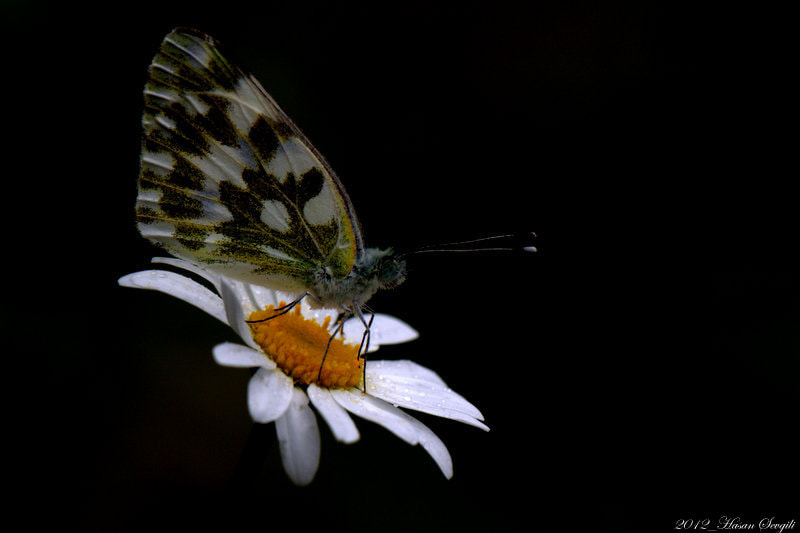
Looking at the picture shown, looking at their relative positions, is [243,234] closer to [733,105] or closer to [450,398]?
[450,398]

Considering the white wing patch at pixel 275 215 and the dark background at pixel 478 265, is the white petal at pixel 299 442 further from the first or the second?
the dark background at pixel 478 265

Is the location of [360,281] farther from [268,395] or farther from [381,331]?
[268,395]


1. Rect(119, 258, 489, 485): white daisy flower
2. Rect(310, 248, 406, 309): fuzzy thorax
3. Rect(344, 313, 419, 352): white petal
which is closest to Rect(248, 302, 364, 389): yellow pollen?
Rect(119, 258, 489, 485): white daisy flower

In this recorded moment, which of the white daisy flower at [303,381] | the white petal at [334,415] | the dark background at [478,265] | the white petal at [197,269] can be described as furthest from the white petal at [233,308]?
the dark background at [478,265]

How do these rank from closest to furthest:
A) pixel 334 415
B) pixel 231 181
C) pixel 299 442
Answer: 1. pixel 299 442
2. pixel 334 415
3. pixel 231 181

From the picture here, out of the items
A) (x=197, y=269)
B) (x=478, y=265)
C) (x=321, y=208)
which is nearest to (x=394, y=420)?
(x=321, y=208)

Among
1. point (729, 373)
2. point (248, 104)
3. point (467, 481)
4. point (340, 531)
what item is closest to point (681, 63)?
point (729, 373)

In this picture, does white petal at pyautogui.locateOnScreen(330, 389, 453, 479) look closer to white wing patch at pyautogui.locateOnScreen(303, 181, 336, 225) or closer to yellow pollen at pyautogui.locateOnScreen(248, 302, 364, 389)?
yellow pollen at pyautogui.locateOnScreen(248, 302, 364, 389)
